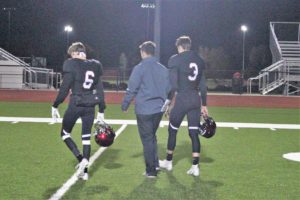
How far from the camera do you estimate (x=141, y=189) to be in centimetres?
595

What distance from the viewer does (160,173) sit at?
6.93m

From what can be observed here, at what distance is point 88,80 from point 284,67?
23.6m

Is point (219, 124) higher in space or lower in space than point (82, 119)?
lower

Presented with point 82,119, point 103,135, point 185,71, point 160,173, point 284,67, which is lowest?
point 160,173

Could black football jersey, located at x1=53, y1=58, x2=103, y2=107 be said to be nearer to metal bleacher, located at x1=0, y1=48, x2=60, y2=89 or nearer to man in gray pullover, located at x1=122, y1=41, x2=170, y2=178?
man in gray pullover, located at x1=122, y1=41, x2=170, y2=178

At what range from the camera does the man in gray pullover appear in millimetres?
6484

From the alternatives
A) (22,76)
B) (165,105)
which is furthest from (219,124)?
(22,76)

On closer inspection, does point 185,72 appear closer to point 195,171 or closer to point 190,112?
point 190,112

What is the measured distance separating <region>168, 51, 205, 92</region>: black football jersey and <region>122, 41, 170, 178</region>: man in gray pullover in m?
0.15

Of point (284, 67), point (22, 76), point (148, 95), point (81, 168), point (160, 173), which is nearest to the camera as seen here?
point (81, 168)

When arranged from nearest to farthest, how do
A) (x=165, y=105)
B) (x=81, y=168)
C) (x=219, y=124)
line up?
1. (x=81, y=168)
2. (x=165, y=105)
3. (x=219, y=124)

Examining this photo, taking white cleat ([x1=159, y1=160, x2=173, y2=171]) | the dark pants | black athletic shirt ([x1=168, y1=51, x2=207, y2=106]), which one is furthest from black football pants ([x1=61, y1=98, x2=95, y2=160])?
white cleat ([x1=159, y1=160, x2=173, y2=171])

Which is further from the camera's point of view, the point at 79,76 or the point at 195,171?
the point at 195,171

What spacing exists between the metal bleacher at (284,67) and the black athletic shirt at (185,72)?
772 inches
